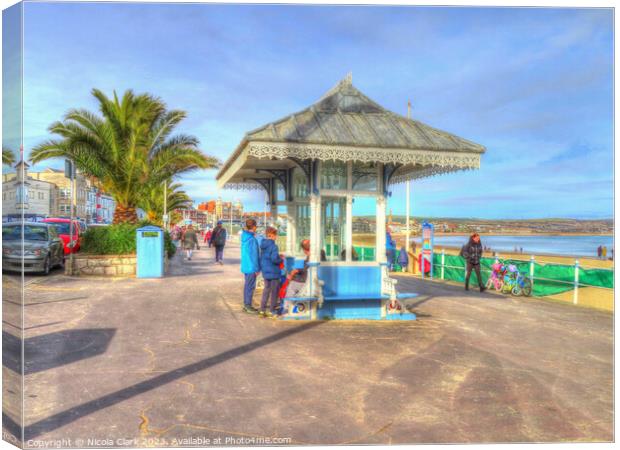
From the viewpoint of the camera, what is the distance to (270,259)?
8.93 m

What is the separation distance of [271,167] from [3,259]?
8661 millimetres

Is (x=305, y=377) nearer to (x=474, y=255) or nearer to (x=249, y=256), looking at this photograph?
(x=249, y=256)

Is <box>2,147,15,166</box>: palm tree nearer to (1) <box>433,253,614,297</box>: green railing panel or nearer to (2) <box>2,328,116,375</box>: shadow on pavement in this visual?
(2) <box>2,328,116,375</box>: shadow on pavement

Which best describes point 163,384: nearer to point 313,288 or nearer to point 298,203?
point 313,288

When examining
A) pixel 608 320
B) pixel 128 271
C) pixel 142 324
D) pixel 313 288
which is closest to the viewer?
pixel 142 324

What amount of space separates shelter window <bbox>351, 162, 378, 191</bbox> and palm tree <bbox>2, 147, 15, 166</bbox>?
22.3 feet

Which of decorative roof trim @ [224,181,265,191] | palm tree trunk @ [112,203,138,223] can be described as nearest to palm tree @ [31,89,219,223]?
palm tree trunk @ [112,203,138,223]

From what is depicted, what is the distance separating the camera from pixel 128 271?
1606cm

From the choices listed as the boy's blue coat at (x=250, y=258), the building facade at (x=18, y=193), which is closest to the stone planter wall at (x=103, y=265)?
the boy's blue coat at (x=250, y=258)

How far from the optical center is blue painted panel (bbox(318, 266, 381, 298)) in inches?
362

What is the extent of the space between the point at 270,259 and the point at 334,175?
6.43 ft

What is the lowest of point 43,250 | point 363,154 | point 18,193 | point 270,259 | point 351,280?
point 351,280

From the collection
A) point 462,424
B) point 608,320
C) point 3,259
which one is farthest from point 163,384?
point 608,320

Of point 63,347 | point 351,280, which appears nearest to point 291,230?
point 351,280
